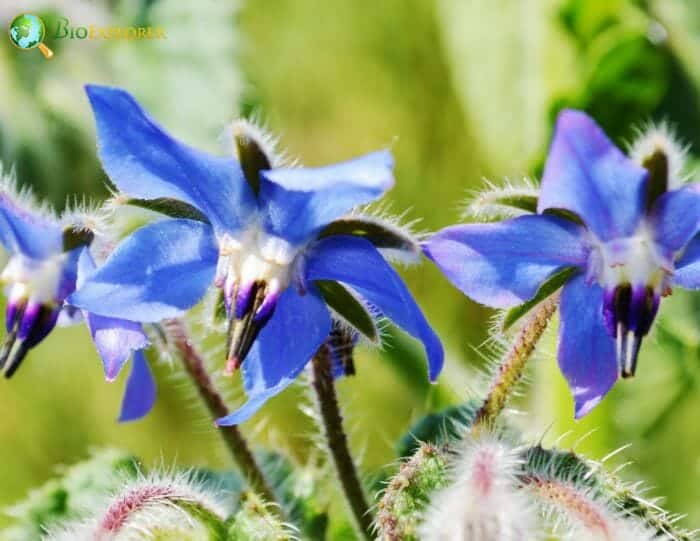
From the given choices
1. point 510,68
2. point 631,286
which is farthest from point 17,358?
point 510,68

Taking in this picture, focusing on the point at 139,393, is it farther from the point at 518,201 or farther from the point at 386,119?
the point at 386,119

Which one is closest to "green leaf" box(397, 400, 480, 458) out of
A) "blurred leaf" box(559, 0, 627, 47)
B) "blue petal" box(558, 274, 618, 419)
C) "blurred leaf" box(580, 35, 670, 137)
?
"blue petal" box(558, 274, 618, 419)

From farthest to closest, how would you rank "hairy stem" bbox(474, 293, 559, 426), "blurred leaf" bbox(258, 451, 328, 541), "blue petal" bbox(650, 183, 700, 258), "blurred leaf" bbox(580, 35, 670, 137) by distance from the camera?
1. "blurred leaf" bbox(580, 35, 670, 137)
2. "blurred leaf" bbox(258, 451, 328, 541)
3. "hairy stem" bbox(474, 293, 559, 426)
4. "blue petal" bbox(650, 183, 700, 258)

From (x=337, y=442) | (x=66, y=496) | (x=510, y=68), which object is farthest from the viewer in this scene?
(x=510, y=68)

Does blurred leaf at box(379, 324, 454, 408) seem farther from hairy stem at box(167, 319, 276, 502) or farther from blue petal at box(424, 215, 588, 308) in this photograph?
blue petal at box(424, 215, 588, 308)

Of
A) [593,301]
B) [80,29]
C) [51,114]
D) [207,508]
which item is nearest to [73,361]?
[51,114]

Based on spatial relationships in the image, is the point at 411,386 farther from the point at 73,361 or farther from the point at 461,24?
the point at 73,361
